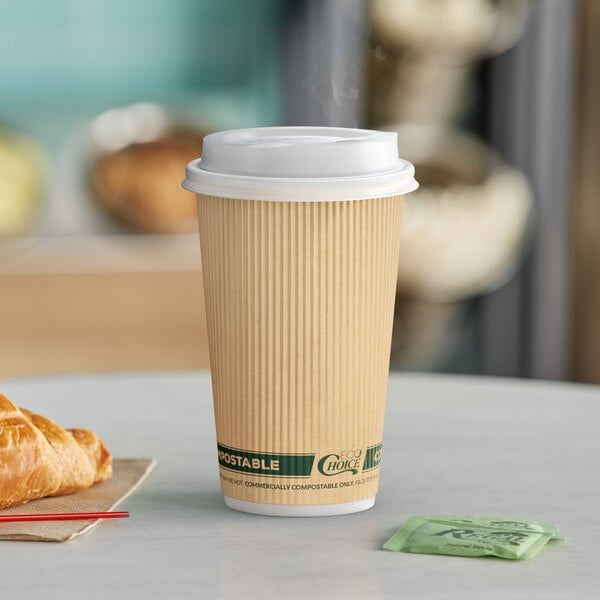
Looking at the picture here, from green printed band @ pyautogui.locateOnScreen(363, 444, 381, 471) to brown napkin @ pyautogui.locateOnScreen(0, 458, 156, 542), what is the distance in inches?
6.5

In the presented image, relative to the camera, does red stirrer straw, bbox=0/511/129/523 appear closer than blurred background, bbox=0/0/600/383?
Yes

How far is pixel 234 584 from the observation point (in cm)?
63

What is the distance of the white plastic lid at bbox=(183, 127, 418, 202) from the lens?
72 centimetres

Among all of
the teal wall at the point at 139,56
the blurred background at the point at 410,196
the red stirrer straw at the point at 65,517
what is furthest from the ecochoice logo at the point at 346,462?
the teal wall at the point at 139,56

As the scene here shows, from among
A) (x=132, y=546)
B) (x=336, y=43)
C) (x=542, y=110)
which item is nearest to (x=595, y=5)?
(x=542, y=110)

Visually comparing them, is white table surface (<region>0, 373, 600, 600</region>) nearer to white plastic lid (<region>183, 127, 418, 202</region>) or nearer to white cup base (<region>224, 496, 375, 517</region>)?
white cup base (<region>224, 496, 375, 517</region>)

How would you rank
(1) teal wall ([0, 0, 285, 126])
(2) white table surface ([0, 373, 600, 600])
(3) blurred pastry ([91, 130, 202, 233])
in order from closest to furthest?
(2) white table surface ([0, 373, 600, 600]), (3) blurred pastry ([91, 130, 202, 233]), (1) teal wall ([0, 0, 285, 126])

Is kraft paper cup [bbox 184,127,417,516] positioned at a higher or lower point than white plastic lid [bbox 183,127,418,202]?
lower

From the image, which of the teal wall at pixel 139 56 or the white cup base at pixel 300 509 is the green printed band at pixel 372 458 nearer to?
the white cup base at pixel 300 509

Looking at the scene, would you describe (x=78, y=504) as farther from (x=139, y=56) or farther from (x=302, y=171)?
(x=139, y=56)

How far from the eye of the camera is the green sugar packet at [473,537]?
2.23 ft

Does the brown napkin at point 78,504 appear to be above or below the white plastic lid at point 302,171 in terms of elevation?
below

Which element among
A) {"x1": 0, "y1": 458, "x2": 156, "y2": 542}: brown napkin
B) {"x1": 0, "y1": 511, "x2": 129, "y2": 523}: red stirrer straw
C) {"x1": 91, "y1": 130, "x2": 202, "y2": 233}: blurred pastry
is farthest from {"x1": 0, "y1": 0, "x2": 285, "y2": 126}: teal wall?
{"x1": 0, "y1": 511, "x2": 129, "y2": 523}: red stirrer straw

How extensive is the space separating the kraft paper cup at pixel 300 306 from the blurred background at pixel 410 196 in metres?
1.74
